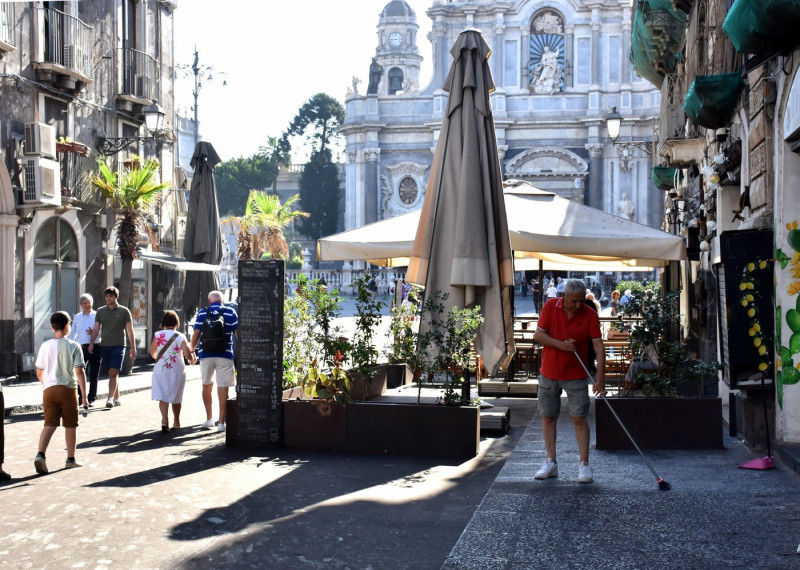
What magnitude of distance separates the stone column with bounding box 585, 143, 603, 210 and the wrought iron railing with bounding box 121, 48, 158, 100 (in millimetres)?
37943

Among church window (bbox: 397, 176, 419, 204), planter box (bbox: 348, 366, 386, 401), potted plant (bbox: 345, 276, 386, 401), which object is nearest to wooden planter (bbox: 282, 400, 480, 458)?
potted plant (bbox: 345, 276, 386, 401)

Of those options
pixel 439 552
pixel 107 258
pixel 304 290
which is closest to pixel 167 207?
pixel 107 258

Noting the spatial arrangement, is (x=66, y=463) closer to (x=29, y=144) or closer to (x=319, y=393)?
(x=319, y=393)

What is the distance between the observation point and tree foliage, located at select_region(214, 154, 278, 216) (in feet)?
276

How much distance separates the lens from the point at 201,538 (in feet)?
19.7

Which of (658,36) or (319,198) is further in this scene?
(319,198)

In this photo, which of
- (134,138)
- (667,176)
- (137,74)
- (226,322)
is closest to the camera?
(226,322)

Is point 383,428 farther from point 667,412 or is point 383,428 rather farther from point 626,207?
point 626,207

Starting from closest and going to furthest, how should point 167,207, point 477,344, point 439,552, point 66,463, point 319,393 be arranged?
point 439,552
point 66,463
point 319,393
point 477,344
point 167,207

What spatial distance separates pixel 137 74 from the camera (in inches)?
822

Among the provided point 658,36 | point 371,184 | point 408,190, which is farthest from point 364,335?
point 371,184

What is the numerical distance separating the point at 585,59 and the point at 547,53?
2.11 metres

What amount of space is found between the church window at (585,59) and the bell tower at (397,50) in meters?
16.5

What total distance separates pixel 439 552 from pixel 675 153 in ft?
35.8
